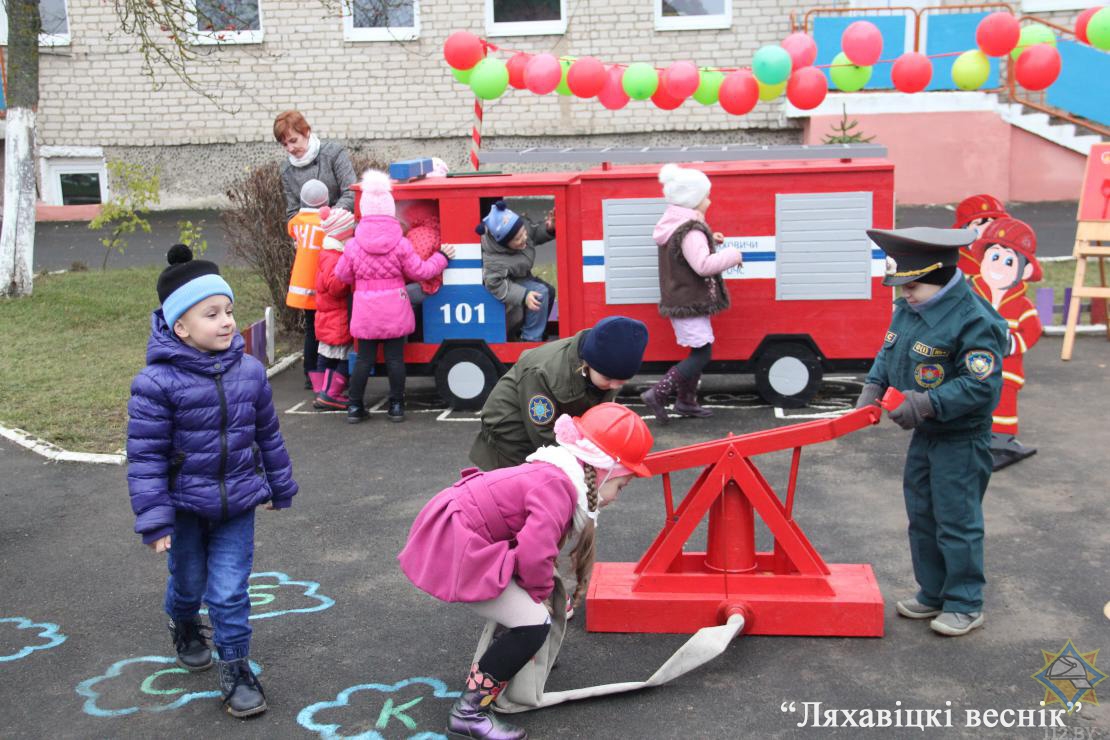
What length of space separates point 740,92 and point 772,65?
0.42m

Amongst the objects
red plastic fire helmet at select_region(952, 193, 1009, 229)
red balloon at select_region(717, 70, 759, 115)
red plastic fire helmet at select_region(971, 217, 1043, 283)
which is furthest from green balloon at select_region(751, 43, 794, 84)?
red plastic fire helmet at select_region(971, 217, 1043, 283)

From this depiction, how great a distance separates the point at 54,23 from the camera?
19.7 meters

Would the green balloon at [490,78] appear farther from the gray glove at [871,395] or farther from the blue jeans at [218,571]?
the blue jeans at [218,571]

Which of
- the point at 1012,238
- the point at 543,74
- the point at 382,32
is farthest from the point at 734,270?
the point at 382,32

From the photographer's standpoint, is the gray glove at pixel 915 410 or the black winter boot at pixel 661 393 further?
the black winter boot at pixel 661 393

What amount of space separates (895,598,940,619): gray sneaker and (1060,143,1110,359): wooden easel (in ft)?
18.5

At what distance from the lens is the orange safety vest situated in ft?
28.8

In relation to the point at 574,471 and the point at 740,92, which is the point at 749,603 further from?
the point at 740,92

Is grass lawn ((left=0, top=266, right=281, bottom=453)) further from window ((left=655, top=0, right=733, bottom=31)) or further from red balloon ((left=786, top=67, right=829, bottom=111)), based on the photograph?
window ((left=655, top=0, right=733, bottom=31))

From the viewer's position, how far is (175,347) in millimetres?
4105

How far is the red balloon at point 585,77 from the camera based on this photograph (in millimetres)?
10273

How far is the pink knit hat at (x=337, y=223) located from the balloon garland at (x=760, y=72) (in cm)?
217

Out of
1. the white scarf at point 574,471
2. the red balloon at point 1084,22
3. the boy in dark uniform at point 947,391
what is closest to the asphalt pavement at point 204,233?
the red balloon at point 1084,22

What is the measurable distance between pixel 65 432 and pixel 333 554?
3.17m
